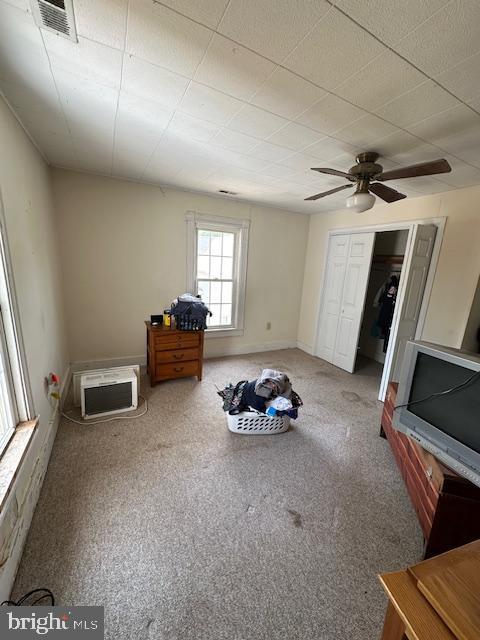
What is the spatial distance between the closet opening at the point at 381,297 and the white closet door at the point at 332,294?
0.40m

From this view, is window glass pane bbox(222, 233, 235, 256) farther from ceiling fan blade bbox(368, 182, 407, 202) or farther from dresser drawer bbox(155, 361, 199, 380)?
ceiling fan blade bbox(368, 182, 407, 202)

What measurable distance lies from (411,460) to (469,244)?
218 centimetres

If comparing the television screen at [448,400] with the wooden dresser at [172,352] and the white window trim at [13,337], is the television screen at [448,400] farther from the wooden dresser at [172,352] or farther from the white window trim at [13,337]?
the white window trim at [13,337]

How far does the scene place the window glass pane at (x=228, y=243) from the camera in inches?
151

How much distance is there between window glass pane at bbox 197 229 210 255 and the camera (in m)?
3.63

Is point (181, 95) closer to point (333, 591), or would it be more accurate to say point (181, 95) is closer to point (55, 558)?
point (55, 558)

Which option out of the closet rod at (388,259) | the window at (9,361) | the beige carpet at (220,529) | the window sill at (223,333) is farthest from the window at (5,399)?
the closet rod at (388,259)

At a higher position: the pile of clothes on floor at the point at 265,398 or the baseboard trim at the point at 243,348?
the pile of clothes on floor at the point at 265,398

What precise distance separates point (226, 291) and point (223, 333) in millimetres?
658

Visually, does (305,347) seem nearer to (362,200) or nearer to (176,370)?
(176,370)

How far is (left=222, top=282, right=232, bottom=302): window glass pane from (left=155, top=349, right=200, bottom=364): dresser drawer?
3.96 ft

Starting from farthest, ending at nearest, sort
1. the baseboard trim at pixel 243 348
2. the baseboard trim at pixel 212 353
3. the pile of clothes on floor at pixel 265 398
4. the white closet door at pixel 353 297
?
the baseboard trim at pixel 243 348 → the white closet door at pixel 353 297 → the baseboard trim at pixel 212 353 → the pile of clothes on floor at pixel 265 398

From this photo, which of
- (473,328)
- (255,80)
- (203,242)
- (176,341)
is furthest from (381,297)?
(255,80)

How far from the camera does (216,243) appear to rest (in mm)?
3768
